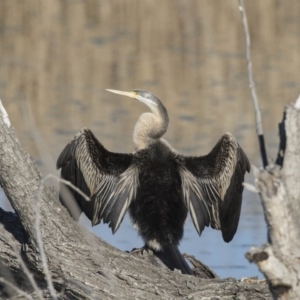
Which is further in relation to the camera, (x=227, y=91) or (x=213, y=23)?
(x=213, y=23)

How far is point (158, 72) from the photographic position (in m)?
12.6

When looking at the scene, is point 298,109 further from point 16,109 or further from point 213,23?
point 213,23

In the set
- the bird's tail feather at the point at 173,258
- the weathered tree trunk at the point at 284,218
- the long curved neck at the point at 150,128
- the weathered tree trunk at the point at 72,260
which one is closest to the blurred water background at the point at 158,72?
the long curved neck at the point at 150,128

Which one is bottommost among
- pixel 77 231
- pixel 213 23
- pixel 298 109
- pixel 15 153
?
pixel 77 231

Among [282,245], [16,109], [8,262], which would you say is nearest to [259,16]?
[16,109]

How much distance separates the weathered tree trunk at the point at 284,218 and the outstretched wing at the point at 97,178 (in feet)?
6.80

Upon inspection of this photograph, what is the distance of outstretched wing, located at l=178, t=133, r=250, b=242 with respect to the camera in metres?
4.86

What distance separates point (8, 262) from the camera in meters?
3.89

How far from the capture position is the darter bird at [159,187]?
472 cm

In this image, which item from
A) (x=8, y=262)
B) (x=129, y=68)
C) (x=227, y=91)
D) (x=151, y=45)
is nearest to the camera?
(x=8, y=262)

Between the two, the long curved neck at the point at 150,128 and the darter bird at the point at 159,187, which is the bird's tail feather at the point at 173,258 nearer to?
Answer: the darter bird at the point at 159,187

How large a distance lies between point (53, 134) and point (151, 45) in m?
4.71

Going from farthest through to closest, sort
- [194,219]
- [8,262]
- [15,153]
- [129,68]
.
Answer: [129,68], [194,219], [8,262], [15,153]

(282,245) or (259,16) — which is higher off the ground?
(259,16)
